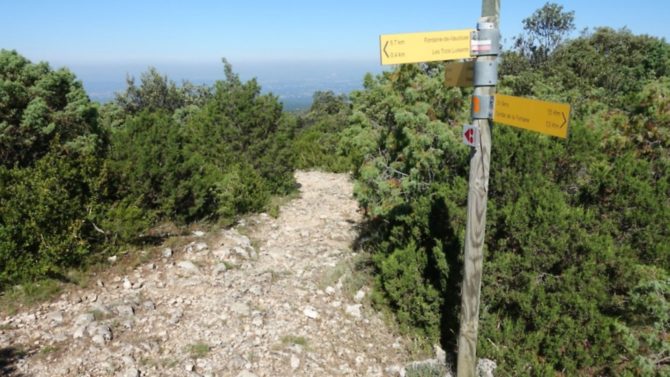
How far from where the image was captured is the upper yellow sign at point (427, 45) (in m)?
2.71

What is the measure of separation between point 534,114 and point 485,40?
537 mm

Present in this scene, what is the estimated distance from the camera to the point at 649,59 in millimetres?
22938

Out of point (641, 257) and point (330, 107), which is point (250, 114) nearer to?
point (641, 257)

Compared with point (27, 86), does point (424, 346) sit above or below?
below

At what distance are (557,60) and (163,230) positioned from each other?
20218 mm

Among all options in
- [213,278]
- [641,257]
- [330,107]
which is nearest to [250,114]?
[213,278]

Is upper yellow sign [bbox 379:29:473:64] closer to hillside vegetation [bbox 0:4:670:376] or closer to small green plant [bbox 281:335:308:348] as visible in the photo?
hillside vegetation [bbox 0:4:670:376]

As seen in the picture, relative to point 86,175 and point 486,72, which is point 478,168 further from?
point 86,175

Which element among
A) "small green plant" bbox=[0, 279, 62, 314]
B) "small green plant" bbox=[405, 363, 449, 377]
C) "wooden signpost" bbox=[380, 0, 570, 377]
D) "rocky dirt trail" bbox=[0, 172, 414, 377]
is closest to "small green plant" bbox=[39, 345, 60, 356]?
"rocky dirt trail" bbox=[0, 172, 414, 377]

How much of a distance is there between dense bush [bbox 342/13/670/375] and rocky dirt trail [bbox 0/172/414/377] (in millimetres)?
698

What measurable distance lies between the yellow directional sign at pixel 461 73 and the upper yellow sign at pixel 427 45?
0.11m

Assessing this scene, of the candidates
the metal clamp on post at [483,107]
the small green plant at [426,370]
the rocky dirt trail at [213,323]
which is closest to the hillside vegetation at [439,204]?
the small green plant at [426,370]

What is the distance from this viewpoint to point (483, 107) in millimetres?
2797

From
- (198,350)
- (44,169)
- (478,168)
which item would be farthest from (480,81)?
(44,169)
